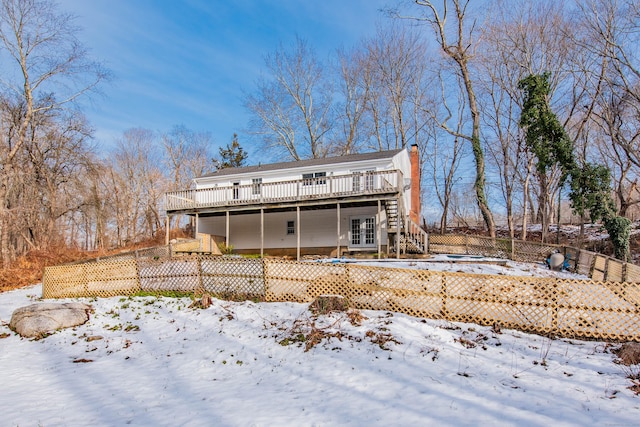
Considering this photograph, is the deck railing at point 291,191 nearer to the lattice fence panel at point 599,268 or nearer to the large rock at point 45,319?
the lattice fence panel at point 599,268

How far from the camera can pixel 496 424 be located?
12.2ft

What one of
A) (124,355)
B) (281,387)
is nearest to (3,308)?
(124,355)

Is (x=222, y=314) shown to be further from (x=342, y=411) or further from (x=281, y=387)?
(x=342, y=411)

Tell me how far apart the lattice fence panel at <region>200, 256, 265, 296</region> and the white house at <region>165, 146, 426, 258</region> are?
853cm

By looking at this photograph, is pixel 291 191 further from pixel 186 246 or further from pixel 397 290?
pixel 397 290

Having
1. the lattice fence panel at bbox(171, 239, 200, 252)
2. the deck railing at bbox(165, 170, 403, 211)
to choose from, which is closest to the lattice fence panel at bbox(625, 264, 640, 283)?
the deck railing at bbox(165, 170, 403, 211)

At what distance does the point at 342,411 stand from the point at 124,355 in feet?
→ 16.0

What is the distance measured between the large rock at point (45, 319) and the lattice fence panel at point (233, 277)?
3149 mm

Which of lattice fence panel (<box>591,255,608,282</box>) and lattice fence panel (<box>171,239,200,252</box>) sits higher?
lattice fence panel (<box>171,239,200,252</box>)

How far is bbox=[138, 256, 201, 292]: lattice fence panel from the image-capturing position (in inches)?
395

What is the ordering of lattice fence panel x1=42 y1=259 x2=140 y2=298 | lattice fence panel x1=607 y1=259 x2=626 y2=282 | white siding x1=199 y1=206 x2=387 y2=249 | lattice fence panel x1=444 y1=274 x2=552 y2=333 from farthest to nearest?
white siding x1=199 y1=206 x2=387 y2=249, lattice fence panel x1=607 y1=259 x2=626 y2=282, lattice fence panel x1=42 y1=259 x2=140 y2=298, lattice fence panel x1=444 y1=274 x2=552 y2=333

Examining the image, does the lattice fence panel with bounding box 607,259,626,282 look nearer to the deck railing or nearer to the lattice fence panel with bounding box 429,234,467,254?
the deck railing

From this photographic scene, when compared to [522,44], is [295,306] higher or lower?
lower

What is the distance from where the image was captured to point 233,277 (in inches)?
370
